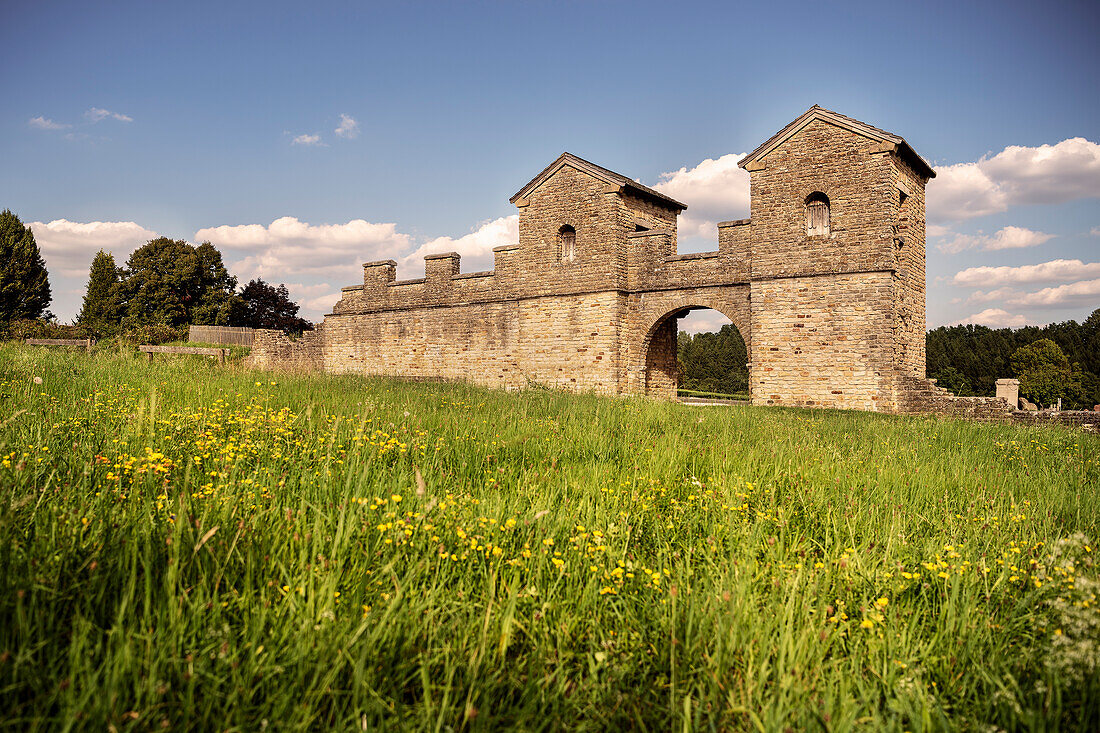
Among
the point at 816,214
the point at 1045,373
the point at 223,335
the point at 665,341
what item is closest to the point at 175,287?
the point at 223,335

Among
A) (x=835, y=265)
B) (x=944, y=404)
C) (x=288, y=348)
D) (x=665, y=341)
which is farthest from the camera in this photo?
(x=288, y=348)

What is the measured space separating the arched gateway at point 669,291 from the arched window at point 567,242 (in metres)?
0.05

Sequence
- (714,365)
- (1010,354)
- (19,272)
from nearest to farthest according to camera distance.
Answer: (19,272)
(714,365)
(1010,354)

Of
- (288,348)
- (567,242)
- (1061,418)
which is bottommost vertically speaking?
(1061,418)

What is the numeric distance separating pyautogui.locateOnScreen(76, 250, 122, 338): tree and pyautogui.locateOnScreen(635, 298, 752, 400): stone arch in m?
42.3

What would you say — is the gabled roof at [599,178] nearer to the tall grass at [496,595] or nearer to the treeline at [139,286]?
the tall grass at [496,595]

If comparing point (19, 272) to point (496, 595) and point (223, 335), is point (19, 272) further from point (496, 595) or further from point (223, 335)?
point (496, 595)

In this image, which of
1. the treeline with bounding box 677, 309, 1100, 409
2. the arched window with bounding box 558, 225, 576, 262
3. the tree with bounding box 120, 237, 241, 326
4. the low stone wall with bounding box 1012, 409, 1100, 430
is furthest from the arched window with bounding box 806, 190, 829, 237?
the tree with bounding box 120, 237, 241, 326

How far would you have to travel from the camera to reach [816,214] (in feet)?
57.0

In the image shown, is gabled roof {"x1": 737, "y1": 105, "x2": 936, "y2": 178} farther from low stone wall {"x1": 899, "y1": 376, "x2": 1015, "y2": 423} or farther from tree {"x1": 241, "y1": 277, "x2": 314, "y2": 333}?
tree {"x1": 241, "y1": 277, "x2": 314, "y2": 333}

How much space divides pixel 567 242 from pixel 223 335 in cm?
2309

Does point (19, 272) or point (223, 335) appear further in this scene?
point (19, 272)

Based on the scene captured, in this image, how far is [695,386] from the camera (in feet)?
156

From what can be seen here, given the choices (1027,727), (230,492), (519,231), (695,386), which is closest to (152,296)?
(519,231)
